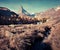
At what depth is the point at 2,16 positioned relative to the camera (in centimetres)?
4544

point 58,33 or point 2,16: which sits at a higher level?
point 2,16

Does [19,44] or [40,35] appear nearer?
[19,44]

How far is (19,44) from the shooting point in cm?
2494

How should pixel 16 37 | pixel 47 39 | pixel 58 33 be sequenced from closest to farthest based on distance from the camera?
pixel 16 37 → pixel 47 39 → pixel 58 33

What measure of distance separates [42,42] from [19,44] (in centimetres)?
608

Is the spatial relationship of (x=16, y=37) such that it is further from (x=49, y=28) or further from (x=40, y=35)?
(x=49, y=28)

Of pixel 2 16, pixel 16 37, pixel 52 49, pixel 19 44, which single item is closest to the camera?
pixel 19 44

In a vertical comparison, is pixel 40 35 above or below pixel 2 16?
below

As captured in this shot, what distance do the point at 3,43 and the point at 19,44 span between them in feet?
6.90

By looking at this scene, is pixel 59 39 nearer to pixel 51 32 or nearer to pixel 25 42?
pixel 51 32

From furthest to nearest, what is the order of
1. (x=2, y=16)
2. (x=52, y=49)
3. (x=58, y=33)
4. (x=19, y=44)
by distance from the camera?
(x=2, y=16) → (x=58, y=33) → (x=52, y=49) → (x=19, y=44)

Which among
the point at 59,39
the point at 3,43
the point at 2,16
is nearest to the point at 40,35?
the point at 59,39

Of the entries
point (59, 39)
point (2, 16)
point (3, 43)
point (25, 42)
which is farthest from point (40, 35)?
point (2, 16)

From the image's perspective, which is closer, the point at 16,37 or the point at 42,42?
the point at 16,37
